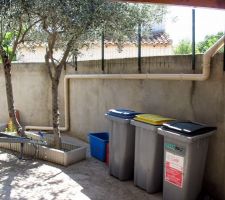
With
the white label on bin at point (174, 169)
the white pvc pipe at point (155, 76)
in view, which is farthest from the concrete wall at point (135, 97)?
the white label on bin at point (174, 169)

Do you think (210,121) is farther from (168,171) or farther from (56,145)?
(56,145)

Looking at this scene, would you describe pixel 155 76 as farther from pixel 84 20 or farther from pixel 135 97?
pixel 84 20

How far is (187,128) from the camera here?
177 inches

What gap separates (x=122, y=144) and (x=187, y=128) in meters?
1.44

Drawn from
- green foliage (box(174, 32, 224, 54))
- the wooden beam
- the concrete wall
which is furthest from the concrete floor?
green foliage (box(174, 32, 224, 54))

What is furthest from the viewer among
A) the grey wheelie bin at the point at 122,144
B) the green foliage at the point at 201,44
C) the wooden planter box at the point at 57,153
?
the green foliage at the point at 201,44

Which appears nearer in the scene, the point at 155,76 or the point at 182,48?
the point at 155,76

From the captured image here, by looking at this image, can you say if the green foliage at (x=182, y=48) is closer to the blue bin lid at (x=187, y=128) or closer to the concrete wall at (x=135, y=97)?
the concrete wall at (x=135, y=97)

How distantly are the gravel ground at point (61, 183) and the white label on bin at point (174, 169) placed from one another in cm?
48

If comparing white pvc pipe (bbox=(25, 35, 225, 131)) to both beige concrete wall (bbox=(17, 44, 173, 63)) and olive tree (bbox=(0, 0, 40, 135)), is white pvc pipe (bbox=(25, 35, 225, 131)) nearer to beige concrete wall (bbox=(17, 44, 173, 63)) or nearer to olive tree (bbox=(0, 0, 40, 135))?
beige concrete wall (bbox=(17, 44, 173, 63))

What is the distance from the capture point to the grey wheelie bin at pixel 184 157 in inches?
174

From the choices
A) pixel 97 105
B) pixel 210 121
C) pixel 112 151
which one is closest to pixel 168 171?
pixel 210 121

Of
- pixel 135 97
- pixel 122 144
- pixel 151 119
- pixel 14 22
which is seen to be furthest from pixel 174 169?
pixel 14 22

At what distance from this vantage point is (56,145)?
22.6ft
